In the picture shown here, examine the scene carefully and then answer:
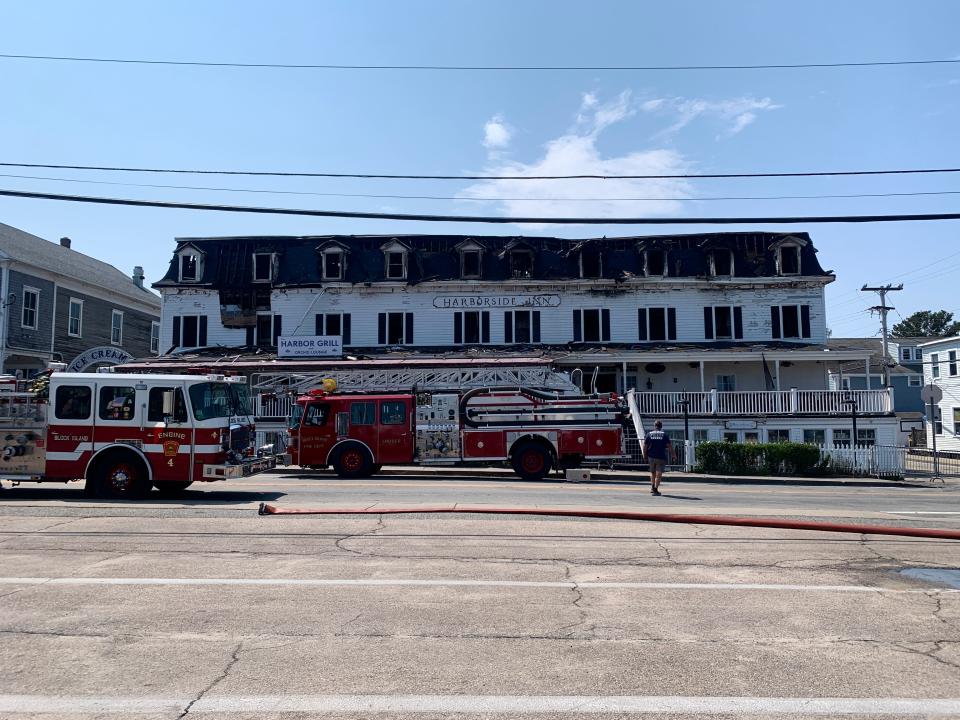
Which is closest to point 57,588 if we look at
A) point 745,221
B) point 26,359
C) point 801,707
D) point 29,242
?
point 801,707

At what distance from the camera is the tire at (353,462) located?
20375mm

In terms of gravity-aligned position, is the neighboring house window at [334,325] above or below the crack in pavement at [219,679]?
above

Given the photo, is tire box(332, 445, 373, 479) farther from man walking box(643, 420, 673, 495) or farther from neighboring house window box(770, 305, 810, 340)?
neighboring house window box(770, 305, 810, 340)

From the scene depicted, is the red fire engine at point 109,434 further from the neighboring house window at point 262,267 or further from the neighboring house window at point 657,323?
the neighboring house window at point 657,323

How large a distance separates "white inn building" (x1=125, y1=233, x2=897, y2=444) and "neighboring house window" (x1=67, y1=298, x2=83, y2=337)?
4570 mm

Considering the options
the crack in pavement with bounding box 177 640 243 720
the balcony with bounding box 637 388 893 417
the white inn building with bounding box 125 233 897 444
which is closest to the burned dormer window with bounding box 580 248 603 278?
the white inn building with bounding box 125 233 897 444

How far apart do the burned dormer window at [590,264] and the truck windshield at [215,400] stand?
20.6 meters

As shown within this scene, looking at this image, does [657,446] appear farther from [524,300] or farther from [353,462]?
[524,300]

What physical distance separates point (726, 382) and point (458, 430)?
638 inches


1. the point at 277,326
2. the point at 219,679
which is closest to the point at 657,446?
the point at 219,679

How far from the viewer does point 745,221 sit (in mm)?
13062

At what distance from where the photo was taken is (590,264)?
3297 centimetres

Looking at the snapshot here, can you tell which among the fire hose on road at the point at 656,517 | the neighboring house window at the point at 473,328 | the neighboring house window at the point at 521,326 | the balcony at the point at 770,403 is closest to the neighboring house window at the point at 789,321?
the balcony at the point at 770,403

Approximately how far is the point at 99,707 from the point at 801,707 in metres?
4.48
